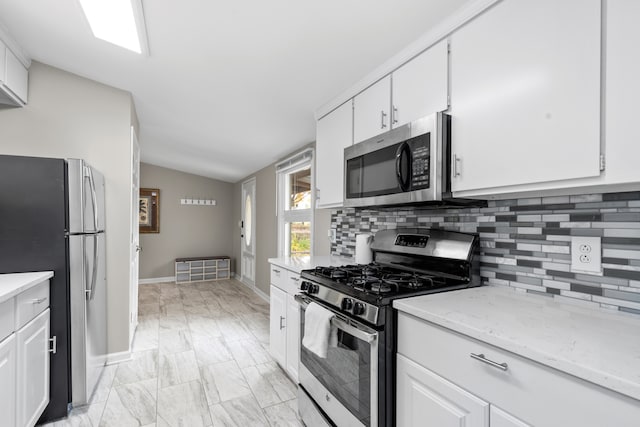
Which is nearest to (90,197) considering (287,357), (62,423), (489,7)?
(62,423)

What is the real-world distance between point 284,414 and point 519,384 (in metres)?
1.62

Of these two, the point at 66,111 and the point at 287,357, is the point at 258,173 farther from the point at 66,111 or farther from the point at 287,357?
the point at 287,357

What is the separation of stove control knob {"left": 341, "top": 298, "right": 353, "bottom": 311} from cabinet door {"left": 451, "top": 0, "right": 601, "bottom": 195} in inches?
28.3

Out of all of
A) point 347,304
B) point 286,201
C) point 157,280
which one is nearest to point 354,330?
point 347,304

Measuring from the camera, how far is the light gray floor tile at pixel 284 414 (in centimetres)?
189

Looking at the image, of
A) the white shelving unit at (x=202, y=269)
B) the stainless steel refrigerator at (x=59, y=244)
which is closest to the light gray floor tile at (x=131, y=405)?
the stainless steel refrigerator at (x=59, y=244)

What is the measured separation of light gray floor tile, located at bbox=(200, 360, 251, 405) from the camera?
7.19ft

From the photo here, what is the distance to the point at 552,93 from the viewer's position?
1.05m

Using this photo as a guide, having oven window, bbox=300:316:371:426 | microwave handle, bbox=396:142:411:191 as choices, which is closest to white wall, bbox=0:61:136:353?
oven window, bbox=300:316:371:426

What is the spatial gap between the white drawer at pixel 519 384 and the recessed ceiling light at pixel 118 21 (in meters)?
2.17

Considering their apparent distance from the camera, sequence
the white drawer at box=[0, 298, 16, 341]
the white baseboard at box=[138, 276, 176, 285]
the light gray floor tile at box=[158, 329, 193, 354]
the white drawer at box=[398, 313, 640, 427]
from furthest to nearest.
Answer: the white baseboard at box=[138, 276, 176, 285] → the light gray floor tile at box=[158, 329, 193, 354] → the white drawer at box=[0, 298, 16, 341] → the white drawer at box=[398, 313, 640, 427]

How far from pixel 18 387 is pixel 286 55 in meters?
2.32

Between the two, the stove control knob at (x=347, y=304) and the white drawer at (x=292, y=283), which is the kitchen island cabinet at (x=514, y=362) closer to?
the stove control knob at (x=347, y=304)

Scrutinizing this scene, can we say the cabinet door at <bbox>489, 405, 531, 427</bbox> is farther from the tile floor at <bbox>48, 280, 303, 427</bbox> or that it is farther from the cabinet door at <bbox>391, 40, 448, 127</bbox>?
the tile floor at <bbox>48, 280, 303, 427</bbox>
